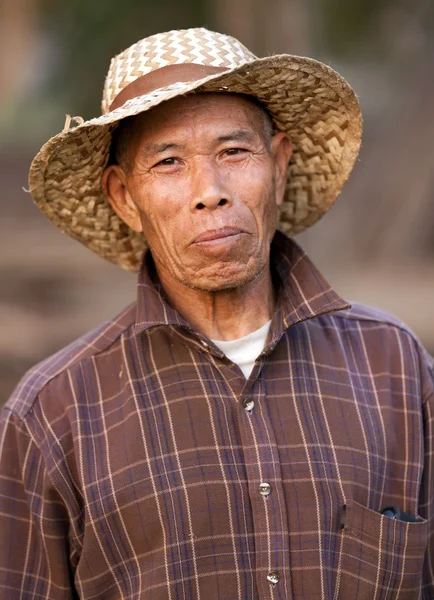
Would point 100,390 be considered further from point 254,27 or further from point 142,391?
point 254,27

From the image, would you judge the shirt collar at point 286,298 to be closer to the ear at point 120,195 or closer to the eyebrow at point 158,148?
the ear at point 120,195

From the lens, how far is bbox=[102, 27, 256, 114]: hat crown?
7.60 feet

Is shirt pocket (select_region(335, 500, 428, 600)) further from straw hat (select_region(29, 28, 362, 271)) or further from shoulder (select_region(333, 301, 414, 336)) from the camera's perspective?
straw hat (select_region(29, 28, 362, 271))

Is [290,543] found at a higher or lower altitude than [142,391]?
lower

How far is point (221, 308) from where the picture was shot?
2.42 meters

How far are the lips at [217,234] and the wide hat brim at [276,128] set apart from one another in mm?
303

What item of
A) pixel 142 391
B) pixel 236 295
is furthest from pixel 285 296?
pixel 142 391

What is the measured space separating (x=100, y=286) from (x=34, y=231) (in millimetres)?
785

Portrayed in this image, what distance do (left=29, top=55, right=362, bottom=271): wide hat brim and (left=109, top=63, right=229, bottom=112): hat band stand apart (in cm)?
4

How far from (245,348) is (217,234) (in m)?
0.32

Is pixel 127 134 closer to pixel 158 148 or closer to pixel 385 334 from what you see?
pixel 158 148

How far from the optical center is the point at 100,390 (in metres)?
2.33

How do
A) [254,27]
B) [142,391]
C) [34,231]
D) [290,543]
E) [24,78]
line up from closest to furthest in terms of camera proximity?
[290,543], [142,391], [254,27], [34,231], [24,78]

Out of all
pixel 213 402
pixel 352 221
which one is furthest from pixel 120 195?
pixel 352 221
